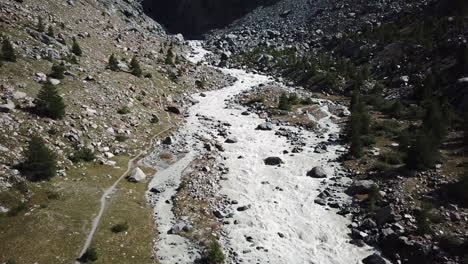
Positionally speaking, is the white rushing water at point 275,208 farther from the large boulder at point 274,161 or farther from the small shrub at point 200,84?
the small shrub at point 200,84

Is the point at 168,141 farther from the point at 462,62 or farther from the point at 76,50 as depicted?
the point at 462,62

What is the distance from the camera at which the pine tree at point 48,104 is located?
3909 cm

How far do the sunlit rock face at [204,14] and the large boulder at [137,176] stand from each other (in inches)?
5384

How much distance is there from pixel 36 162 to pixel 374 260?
102 feet

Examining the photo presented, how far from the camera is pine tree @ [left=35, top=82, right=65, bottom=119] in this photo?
3909 centimetres

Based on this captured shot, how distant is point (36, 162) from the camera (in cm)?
3175

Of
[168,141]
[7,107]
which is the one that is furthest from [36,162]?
[168,141]

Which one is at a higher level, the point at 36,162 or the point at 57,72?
the point at 57,72

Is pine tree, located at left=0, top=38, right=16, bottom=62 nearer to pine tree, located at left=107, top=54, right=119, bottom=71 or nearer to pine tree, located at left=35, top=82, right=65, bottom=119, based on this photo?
pine tree, located at left=35, top=82, right=65, bottom=119

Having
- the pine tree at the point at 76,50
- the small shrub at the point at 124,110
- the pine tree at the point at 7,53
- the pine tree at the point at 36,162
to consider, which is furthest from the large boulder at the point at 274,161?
the pine tree at the point at 76,50

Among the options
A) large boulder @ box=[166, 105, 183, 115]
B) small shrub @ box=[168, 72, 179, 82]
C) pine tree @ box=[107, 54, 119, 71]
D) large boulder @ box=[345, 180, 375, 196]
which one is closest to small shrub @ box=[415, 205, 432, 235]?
large boulder @ box=[345, 180, 375, 196]

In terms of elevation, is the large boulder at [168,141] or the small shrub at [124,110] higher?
the small shrub at [124,110]


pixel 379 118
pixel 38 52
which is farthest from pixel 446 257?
pixel 38 52

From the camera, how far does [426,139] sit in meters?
36.5
